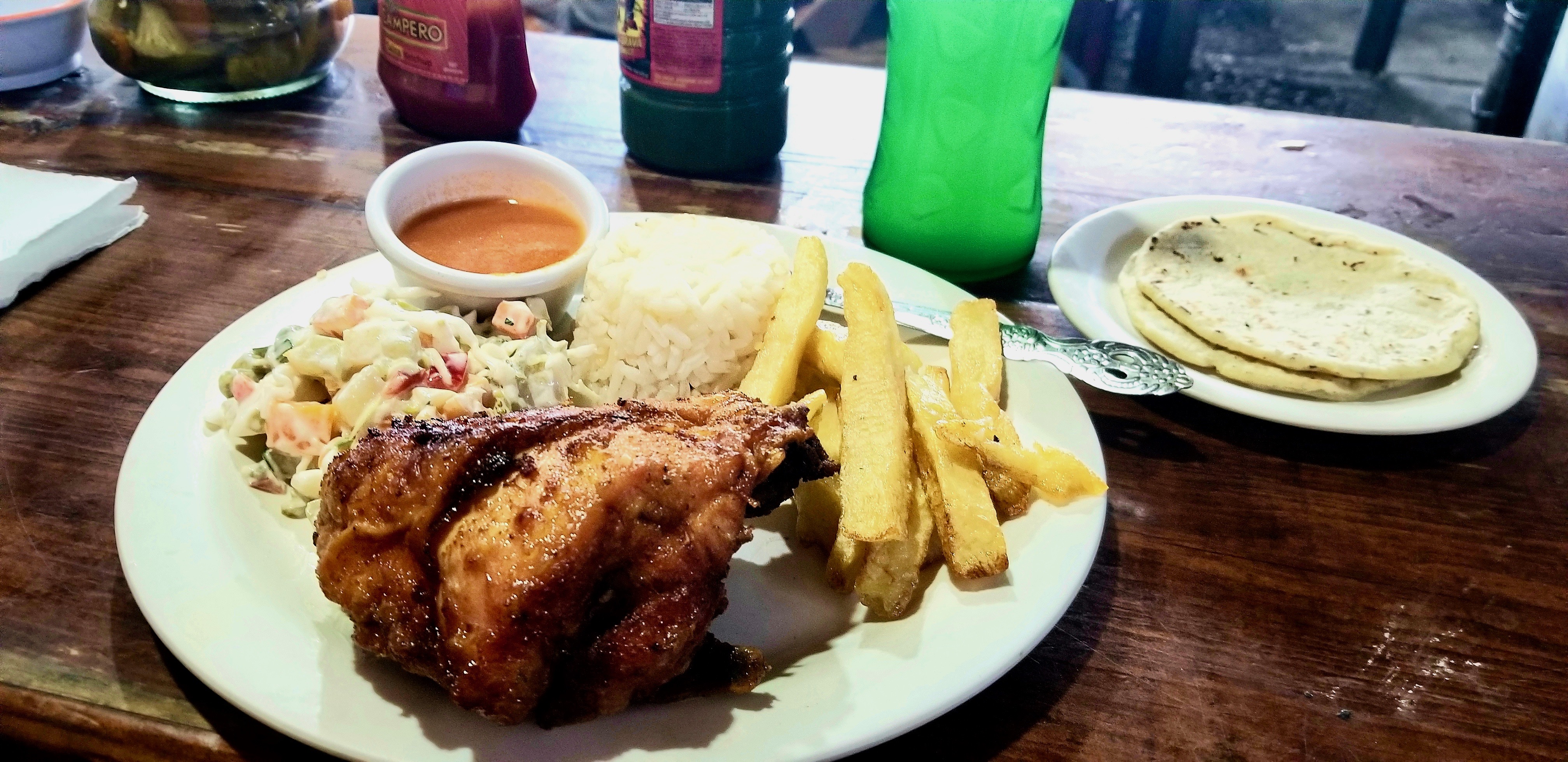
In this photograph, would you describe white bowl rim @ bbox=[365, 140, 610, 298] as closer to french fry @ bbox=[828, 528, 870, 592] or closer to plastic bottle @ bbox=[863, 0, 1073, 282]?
plastic bottle @ bbox=[863, 0, 1073, 282]

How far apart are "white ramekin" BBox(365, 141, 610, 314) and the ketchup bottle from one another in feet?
2.93

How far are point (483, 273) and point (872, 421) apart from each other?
1.03 meters

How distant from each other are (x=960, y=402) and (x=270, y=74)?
2969mm

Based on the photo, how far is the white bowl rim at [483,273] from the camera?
2.09 m

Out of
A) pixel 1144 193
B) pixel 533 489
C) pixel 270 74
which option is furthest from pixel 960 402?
pixel 270 74

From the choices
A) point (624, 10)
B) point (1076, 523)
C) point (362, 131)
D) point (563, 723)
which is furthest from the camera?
point (362, 131)

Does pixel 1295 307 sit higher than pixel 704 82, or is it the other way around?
pixel 704 82

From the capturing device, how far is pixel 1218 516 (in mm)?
1923

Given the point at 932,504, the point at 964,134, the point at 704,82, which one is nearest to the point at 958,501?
the point at 932,504

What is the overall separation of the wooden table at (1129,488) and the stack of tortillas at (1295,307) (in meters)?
0.14

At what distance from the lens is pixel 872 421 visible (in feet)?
5.57

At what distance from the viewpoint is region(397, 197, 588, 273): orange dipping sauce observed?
224 cm

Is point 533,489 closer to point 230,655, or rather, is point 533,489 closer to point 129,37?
point 230,655

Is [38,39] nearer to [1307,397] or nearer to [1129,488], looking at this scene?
[1129,488]
